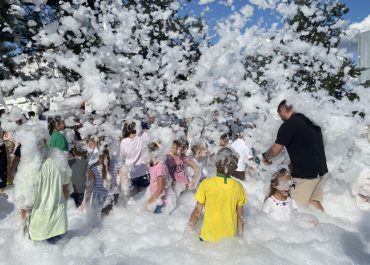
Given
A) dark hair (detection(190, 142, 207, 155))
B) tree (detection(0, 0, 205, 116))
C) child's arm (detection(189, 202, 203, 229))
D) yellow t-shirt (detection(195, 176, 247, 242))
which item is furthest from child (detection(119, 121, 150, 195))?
yellow t-shirt (detection(195, 176, 247, 242))

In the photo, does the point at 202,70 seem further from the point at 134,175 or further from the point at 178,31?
the point at 178,31

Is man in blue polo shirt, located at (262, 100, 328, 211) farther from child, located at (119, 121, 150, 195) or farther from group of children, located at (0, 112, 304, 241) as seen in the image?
child, located at (119, 121, 150, 195)

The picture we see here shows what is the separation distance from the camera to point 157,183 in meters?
5.88

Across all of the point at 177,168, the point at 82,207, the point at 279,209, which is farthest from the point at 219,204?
the point at 82,207

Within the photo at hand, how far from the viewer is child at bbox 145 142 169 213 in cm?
586

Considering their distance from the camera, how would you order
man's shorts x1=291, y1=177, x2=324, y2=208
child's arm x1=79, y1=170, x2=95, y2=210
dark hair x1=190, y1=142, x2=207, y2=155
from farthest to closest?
dark hair x1=190, y1=142, x2=207, y2=155 < child's arm x1=79, y1=170, x2=95, y2=210 < man's shorts x1=291, y1=177, x2=324, y2=208

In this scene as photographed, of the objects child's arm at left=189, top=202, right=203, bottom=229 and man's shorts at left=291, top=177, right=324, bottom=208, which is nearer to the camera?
child's arm at left=189, top=202, right=203, bottom=229

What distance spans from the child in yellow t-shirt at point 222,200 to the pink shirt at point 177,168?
230cm

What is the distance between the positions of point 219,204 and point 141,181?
290 centimetres

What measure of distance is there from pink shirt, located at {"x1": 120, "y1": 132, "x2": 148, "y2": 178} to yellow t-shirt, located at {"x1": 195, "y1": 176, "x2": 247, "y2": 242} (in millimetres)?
2559

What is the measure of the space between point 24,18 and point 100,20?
148 centimetres

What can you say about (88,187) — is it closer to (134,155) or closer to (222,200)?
(134,155)

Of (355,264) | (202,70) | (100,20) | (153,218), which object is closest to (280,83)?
(202,70)

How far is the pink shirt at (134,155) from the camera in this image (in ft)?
21.1
